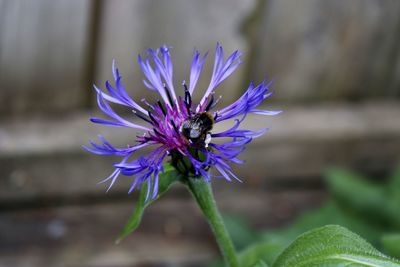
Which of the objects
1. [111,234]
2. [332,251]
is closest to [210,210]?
[332,251]

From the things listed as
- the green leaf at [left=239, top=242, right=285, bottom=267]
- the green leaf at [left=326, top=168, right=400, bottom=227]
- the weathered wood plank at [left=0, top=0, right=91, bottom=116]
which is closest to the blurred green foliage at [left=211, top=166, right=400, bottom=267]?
the green leaf at [left=326, top=168, right=400, bottom=227]

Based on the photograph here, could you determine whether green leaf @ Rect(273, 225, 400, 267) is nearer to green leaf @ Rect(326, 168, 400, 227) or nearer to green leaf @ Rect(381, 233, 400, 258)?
green leaf @ Rect(381, 233, 400, 258)

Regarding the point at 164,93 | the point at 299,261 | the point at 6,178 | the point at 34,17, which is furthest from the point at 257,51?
the point at 299,261

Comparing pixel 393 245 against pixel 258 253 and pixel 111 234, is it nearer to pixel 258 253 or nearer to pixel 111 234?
pixel 258 253

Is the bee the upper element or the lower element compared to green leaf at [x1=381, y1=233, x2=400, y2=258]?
upper

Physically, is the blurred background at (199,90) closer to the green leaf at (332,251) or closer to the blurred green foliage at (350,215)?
the blurred green foliage at (350,215)

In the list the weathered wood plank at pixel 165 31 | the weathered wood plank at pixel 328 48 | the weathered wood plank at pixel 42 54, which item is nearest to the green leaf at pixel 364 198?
the weathered wood plank at pixel 328 48

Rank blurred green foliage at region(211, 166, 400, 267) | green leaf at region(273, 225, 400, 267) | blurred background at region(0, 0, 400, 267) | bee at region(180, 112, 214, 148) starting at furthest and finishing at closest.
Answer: blurred background at region(0, 0, 400, 267)
blurred green foliage at region(211, 166, 400, 267)
bee at region(180, 112, 214, 148)
green leaf at region(273, 225, 400, 267)

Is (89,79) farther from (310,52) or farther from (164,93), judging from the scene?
(164,93)
